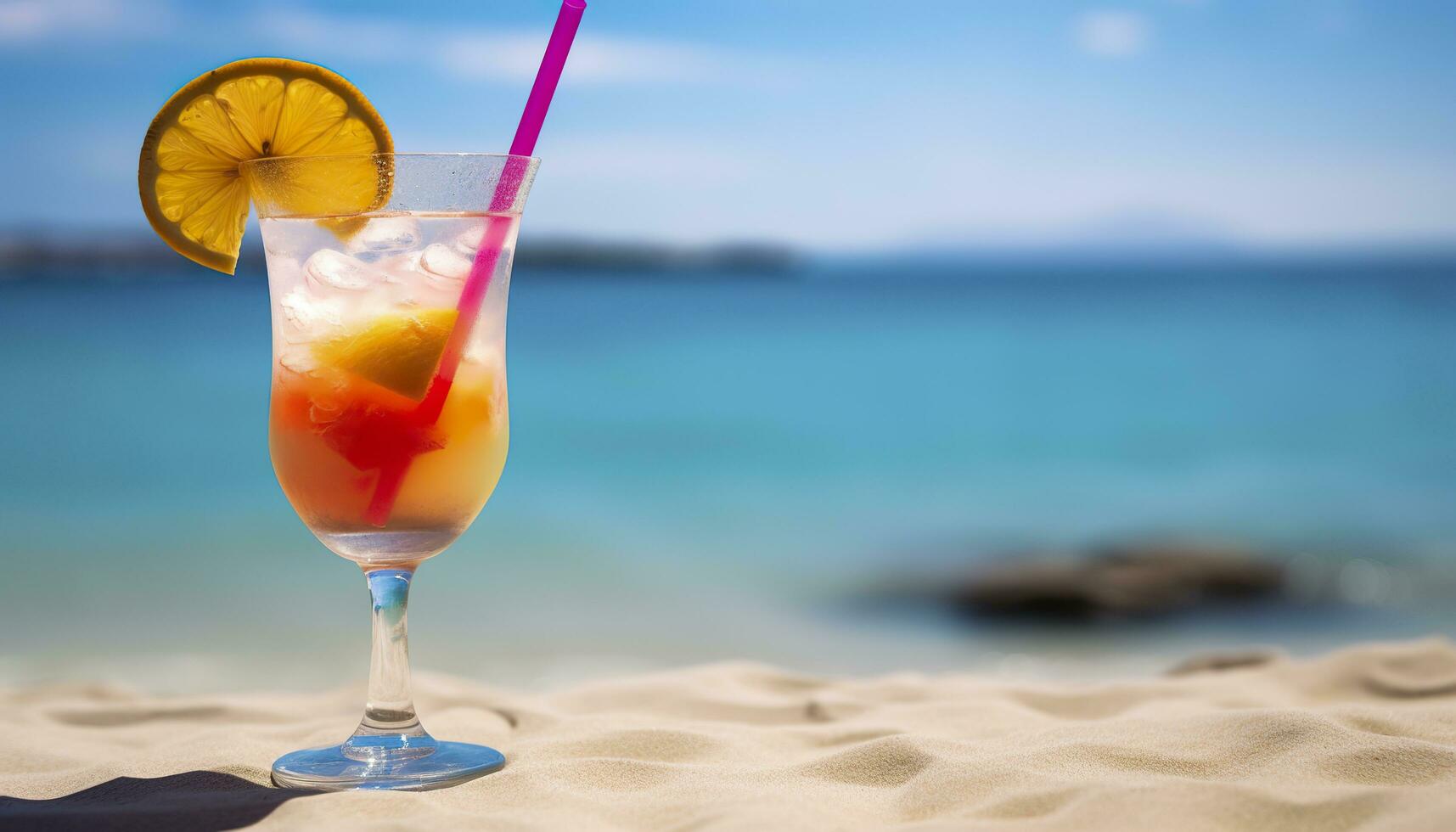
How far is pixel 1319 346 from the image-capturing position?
38.5 feet

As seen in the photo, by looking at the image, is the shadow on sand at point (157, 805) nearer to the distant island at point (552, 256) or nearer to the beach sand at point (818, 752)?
the beach sand at point (818, 752)

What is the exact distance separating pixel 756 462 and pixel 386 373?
23.8ft

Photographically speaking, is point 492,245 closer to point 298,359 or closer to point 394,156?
point 394,156

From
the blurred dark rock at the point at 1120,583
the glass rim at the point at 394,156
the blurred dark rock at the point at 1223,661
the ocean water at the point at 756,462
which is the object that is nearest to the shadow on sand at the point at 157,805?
the glass rim at the point at 394,156

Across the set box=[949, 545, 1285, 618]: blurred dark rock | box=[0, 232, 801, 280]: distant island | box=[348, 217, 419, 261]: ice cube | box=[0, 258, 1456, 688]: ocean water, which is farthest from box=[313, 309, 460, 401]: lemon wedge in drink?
box=[0, 232, 801, 280]: distant island

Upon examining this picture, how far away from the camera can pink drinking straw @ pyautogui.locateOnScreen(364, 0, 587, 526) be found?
75.0 inches

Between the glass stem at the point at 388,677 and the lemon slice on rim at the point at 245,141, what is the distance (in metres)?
0.56

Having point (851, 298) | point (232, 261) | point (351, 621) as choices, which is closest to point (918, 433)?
point (851, 298)

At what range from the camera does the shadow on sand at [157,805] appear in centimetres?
169

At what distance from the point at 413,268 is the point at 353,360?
16 cm

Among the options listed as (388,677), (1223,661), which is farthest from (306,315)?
(1223,661)

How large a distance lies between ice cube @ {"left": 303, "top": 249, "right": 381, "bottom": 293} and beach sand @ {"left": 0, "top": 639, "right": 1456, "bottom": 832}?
72 centimetres

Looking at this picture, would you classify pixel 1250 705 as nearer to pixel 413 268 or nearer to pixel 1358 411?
pixel 413 268

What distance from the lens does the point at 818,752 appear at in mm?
2145
